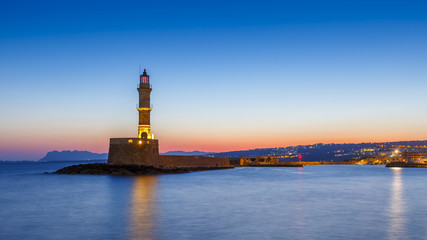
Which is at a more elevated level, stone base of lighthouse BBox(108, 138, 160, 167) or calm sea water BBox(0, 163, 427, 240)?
stone base of lighthouse BBox(108, 138, 160, 167)

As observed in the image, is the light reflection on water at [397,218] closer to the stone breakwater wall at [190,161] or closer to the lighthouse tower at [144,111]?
the lighthouse tower at [144,111]

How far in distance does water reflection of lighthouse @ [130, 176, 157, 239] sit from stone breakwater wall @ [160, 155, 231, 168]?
1744 centimetres

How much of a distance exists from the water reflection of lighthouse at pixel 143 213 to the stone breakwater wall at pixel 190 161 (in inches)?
687

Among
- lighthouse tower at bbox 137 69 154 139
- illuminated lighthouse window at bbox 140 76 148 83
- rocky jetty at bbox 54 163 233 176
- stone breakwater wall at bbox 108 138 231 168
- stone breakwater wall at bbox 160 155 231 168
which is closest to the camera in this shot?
rocky jetty at bbox 54 163 233 176

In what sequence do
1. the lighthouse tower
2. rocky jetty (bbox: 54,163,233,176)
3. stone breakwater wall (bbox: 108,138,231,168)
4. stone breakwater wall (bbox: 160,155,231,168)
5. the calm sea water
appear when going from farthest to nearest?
stone breakwater wall (bbox: 160,155,231,168) < the lighthouse tower < stone breakwater wall (bbox: 108,138,231,168) < rocky jetty (bbox: 54,163,233,176) < the calm sea water

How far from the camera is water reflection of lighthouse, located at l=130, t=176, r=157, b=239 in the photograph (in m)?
11.4

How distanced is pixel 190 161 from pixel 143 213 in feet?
111

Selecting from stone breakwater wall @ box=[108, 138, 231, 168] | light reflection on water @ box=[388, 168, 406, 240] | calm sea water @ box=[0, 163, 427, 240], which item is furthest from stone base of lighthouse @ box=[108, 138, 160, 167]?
light reflection on water @ box=[388, 168, 406, 240]

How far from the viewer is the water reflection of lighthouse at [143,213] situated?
37.4ft

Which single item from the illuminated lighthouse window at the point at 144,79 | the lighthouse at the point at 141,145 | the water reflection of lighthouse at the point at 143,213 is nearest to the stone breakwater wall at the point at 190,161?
the lighthouse at the point at 141,145

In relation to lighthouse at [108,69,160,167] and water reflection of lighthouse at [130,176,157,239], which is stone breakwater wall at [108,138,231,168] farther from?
water reflection of lighthouse at [130,176,157,239]

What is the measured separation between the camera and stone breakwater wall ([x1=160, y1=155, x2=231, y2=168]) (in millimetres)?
42031

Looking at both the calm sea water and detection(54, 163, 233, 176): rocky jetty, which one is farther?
detection(54, 163, 233, 176): rocky jetty

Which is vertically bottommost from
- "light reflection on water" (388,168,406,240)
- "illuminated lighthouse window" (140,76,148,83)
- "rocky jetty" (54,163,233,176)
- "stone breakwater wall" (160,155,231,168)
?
"light reflection on water" (388,168,406,240)
